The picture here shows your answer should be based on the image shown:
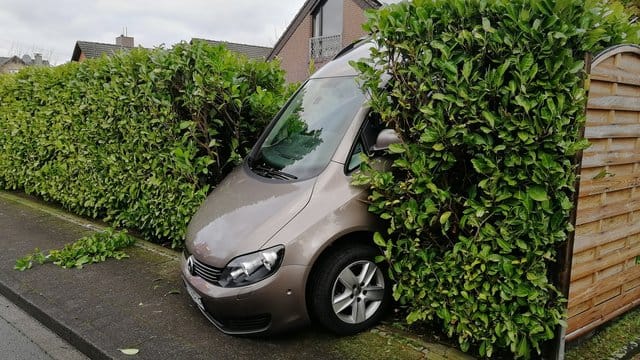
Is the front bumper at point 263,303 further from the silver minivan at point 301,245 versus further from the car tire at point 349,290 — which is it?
the car tire at point 349,290

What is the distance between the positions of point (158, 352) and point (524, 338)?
2407 millimetres

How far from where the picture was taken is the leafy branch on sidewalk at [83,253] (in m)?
5.18

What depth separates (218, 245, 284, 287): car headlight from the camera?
3.33m

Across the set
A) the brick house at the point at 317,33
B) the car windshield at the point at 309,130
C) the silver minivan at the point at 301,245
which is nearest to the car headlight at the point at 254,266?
the silver minivan at the point at 301,245

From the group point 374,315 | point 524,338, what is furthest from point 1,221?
point 524,338

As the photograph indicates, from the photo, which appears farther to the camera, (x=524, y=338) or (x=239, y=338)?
(x=239, y=338)

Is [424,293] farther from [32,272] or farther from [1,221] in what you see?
[1,221]

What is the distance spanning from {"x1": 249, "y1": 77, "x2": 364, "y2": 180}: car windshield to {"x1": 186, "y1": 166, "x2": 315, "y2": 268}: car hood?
0.19 metres

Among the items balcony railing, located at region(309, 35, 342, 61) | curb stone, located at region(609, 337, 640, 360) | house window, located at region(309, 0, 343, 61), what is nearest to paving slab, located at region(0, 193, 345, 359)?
curb stone, located at region(609, 337, 640, 360)

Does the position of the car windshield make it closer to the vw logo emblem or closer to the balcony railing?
the vw logo emblem

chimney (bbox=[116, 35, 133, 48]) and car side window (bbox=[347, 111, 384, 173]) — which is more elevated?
chimney (bbox=[116, 35, 133, 48])

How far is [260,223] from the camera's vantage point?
3.48 meters

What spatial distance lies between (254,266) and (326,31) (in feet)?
73.5

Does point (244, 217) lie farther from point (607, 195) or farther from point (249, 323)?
point (607, 195)
